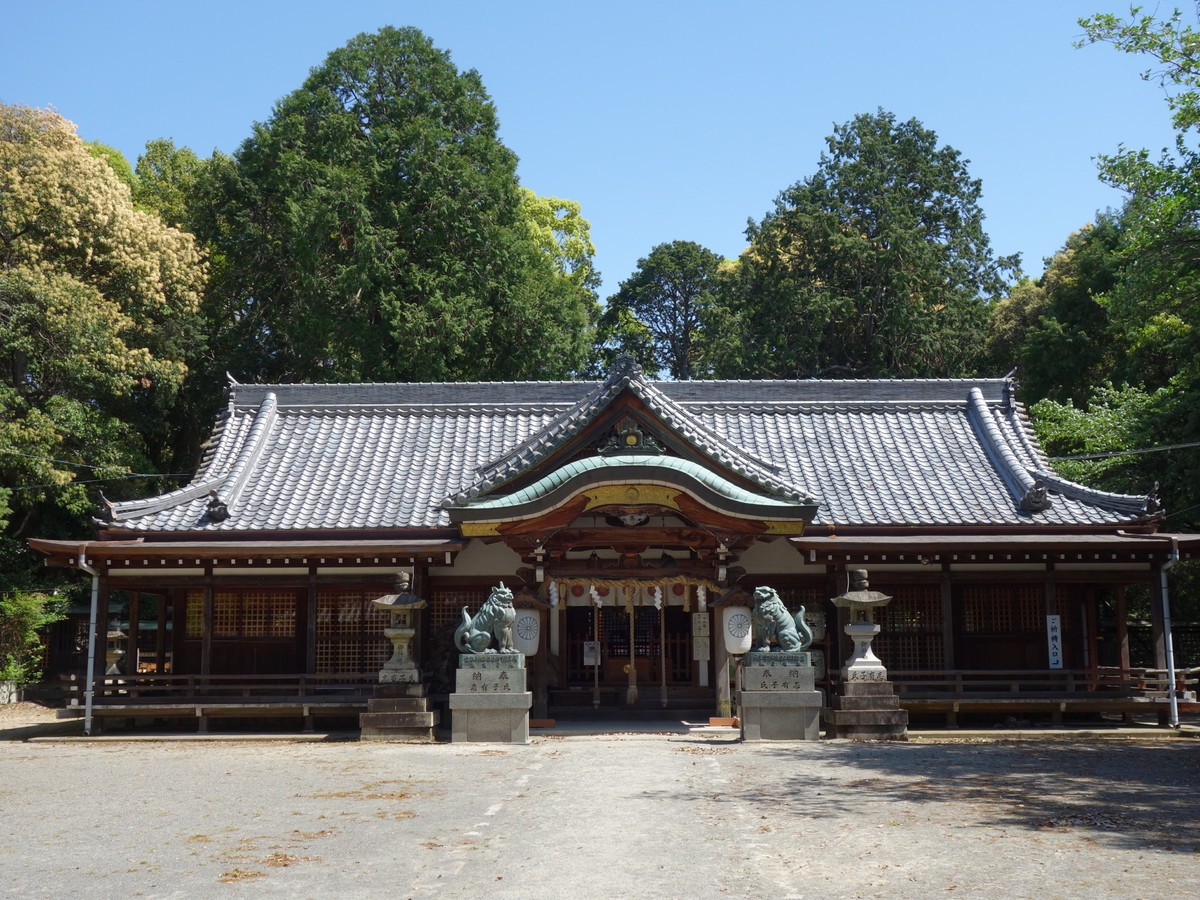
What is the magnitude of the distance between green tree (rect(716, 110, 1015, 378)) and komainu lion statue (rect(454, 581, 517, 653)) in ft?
78.2

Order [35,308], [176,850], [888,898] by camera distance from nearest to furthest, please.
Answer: [888,898]
[176,850]
[35,308]

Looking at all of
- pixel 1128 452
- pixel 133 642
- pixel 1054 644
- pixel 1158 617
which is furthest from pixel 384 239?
pixel 1158 617

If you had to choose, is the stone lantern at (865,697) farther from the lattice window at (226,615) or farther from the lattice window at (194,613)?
the lattice window at (194,613)

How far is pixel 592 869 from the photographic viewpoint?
7.90 m

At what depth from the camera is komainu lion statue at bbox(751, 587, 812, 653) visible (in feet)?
52.6

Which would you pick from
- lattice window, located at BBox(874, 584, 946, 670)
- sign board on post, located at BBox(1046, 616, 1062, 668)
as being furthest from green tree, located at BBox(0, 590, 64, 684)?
sign board on post, located at BBox(1046, 616, 1062, 668)

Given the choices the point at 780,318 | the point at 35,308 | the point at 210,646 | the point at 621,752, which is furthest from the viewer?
the point at 780,318

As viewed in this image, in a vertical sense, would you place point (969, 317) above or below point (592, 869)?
above

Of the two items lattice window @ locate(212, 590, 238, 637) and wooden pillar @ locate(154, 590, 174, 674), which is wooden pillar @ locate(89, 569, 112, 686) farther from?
lattice window @ locate(212, 590, 238, 637)

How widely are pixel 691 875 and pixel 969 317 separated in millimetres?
35037

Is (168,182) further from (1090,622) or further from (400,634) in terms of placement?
(1090,622)

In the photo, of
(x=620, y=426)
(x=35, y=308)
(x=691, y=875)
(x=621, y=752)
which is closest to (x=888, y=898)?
(x=691, y=875)

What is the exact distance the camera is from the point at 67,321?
26188 mm

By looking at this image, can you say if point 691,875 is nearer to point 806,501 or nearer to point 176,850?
point 176,850
